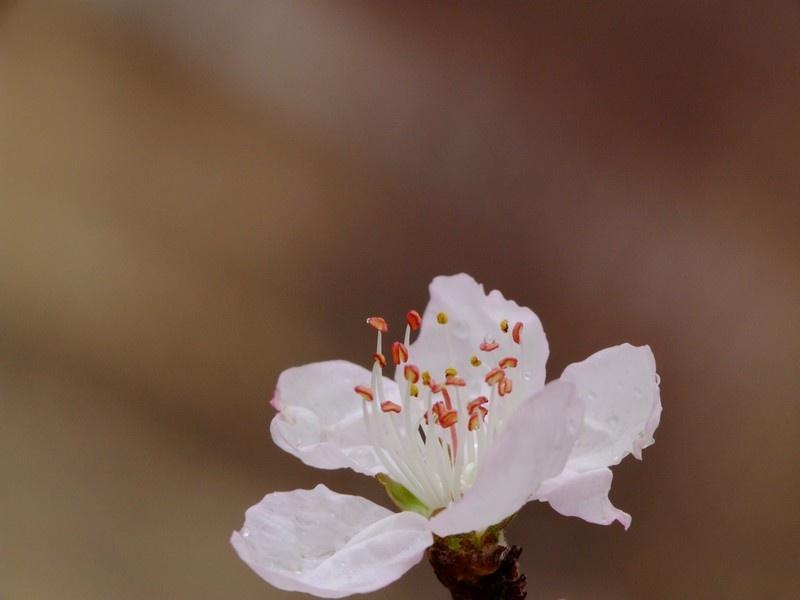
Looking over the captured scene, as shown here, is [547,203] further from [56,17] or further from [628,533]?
[56,17]

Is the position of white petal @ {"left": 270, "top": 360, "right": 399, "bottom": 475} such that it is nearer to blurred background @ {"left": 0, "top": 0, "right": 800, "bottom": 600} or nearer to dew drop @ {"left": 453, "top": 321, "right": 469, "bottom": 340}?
dew drop @ {"left": 453, "top": 321, "right": 469, "bottom": 340}

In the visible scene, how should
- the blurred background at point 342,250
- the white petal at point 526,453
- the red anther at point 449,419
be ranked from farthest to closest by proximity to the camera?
the blurred background at point 342,250 < the red anther at point 449,419 < the white petal at point 526,453

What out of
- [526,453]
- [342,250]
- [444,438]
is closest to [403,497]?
[444,438]

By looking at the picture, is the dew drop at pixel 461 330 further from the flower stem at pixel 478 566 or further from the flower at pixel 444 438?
the flower stem at pixel 478 566

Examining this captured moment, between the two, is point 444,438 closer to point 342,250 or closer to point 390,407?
point 390,407

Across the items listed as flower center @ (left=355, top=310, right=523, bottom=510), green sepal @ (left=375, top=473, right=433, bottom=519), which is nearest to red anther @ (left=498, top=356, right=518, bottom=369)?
flower center @ (left=355, top=310, right=523, bottom=510)

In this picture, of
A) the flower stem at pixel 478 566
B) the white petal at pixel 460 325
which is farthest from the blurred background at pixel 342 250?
the flower stem at pixel 478 566

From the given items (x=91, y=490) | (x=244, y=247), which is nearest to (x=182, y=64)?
(x=244, y=247)
